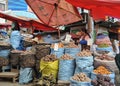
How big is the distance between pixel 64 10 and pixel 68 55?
231 cm

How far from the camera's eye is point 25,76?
35.1 feet

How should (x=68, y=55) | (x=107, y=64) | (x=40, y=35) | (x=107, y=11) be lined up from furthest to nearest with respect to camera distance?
(x=40, y=35) < (x=68, y=55) < (x=107, y=64) < (x=107, y=11)

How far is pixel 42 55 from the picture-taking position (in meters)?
10.6

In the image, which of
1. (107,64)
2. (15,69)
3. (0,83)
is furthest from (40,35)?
(107,64)

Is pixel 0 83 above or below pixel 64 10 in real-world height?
below

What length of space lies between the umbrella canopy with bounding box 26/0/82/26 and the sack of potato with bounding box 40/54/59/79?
2.16 metres

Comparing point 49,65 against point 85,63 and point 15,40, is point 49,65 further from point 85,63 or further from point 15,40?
point 15,40

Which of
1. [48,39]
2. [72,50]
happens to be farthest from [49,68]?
[48,39]

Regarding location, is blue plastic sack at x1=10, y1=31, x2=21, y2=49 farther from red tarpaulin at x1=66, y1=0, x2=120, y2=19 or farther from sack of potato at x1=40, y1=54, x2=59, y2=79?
red tarpaulin at x1=66, y1=0, x2=120, y2=19

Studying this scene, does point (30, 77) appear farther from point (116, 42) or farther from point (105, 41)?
point (116, 42)

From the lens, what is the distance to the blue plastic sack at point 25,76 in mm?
10680

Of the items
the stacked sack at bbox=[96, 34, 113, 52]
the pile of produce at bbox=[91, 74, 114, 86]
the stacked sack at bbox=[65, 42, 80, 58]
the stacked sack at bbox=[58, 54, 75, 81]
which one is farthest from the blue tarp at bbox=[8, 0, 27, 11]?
the pile of produce at bbox=[91, 74, 114, 86]

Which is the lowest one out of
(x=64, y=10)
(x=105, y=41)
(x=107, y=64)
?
(x=107, y=64)

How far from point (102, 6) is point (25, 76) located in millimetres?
5830
